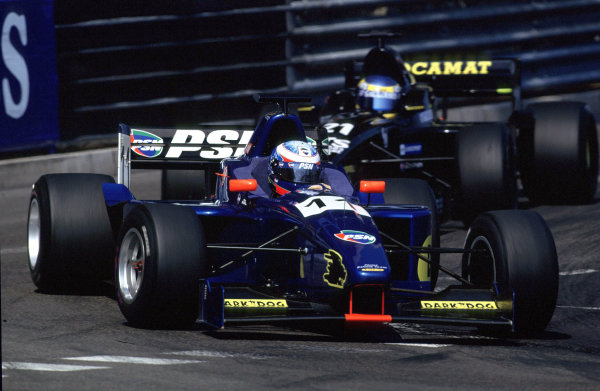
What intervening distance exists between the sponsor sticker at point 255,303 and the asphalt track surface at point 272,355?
21 cm

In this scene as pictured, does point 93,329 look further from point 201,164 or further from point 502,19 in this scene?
point 502,19

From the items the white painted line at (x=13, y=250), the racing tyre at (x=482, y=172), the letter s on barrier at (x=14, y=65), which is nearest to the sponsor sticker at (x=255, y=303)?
the white painted line at (x=13, y=250)

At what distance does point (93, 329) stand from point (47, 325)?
317 mm

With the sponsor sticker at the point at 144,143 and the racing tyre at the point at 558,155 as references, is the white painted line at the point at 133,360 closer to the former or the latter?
the sponsor sticker at the point at 144,143

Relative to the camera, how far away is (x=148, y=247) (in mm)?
7410

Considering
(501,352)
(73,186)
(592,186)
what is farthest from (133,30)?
(501,352)

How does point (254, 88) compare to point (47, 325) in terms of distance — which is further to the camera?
point (254, 88)

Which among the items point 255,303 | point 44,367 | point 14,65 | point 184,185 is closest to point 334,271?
point 255,303

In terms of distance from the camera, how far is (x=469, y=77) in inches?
541

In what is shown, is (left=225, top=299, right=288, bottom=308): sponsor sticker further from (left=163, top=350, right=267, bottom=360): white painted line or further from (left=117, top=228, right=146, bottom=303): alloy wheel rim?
(left=117, top=228, right=146, bottom=303): alloy wheel rim

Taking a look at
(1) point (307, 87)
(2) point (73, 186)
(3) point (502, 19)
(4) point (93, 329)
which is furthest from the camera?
(3) point (502, 19)

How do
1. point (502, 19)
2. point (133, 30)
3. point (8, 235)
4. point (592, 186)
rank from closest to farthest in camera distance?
1. point (8, 235)
2. point (592, 186)
3. point (133, 30)
4. point (502, 19)

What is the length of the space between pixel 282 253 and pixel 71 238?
1698 mm

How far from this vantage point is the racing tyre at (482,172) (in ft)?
38.0
